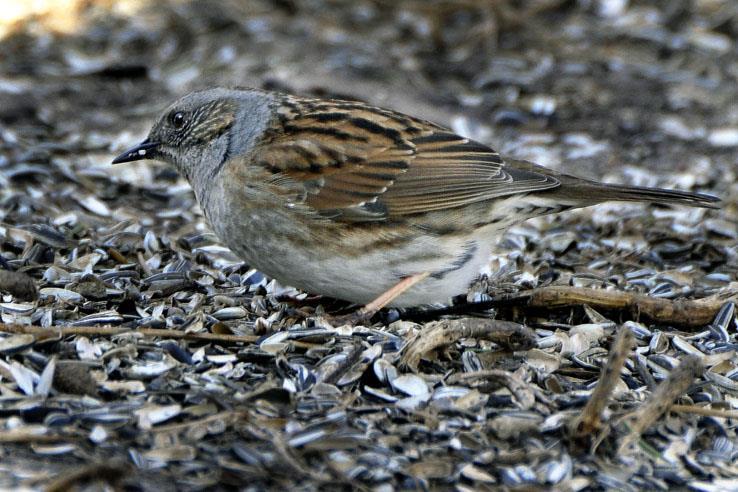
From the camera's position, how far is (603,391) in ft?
13.1

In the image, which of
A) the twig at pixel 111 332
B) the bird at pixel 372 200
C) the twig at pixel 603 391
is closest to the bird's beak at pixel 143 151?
the bird at pixel 372 200

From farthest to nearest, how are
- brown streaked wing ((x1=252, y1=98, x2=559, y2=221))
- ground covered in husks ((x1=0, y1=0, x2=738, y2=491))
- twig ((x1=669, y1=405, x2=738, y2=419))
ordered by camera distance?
brown streaked wing ((x1=252, y1=98, x2=559, y2=221)) → twig ((x1=669, y1=405, x2=738, y2=419)) → ground covered in husks ((x1=0, y1=0, x2=738, y2=491))

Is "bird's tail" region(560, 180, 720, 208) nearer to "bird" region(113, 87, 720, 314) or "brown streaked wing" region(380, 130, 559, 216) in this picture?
"bird" region(113, 87, 720, 314)

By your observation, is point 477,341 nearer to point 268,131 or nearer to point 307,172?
point 307,172

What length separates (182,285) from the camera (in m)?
5.39

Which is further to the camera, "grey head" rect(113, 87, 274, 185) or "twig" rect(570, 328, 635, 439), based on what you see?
"grey head" rect(113, 87, 274, 185)

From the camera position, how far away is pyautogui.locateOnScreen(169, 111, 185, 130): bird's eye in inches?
224

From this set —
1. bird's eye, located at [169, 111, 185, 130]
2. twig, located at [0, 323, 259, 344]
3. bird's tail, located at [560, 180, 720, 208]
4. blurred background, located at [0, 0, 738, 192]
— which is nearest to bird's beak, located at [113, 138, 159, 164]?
bird's eye, located at [169, 111, 185, 130]

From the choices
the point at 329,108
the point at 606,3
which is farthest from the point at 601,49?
the point at 329,108

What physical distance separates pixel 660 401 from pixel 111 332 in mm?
2217

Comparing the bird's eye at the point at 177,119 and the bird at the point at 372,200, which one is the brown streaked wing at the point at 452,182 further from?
the bird's eye at the point at 177,119

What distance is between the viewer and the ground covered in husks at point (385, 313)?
3.95 metres

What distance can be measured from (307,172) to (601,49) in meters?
5.10

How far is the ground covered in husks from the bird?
0.25 meters
